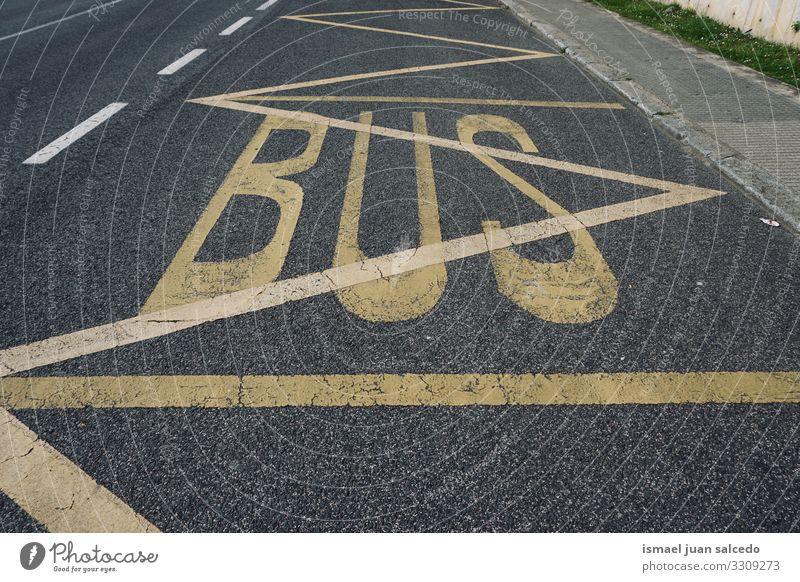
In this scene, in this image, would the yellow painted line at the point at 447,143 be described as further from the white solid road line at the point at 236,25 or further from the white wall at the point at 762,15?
the white wall at the point at 762,15

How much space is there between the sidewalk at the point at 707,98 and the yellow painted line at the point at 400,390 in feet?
6.15

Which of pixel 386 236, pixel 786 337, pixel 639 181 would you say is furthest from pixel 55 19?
pixel 786 337

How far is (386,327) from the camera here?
107 inches

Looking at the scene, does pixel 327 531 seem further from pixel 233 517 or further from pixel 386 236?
pixel 386 236

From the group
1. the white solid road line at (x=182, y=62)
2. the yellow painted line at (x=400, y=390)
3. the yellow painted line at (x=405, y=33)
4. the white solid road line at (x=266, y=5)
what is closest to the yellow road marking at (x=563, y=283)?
the yellow painted line at (x=400, y=390)

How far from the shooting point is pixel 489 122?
17.2ft

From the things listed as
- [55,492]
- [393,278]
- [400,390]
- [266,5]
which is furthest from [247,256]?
[266,5]

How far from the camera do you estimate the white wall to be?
7293 millimetres

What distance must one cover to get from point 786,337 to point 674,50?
618 centimetres

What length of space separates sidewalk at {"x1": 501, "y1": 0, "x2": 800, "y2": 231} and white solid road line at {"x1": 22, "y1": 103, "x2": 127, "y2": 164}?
5240 millimetres

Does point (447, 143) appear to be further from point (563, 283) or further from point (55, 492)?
point (55, 492)

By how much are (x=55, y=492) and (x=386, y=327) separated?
4.81ft

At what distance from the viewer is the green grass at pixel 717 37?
22.2ft

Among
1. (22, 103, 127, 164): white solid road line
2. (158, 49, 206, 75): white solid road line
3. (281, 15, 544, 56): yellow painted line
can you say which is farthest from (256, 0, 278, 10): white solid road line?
(22, 103, 127, 164): white solid road line
